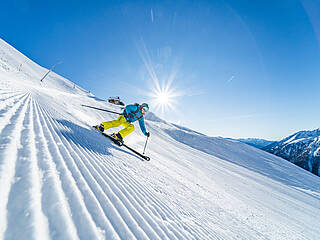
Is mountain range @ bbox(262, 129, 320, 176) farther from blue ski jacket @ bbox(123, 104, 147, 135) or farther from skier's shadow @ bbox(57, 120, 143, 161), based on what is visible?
skier's shadow @ bbox(57, 120, 143, 161)

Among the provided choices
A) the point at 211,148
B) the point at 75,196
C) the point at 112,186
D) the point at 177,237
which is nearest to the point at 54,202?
the point at 75,196

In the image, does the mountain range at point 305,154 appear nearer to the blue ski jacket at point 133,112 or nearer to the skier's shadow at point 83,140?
the blue ski jacket at point 133,112

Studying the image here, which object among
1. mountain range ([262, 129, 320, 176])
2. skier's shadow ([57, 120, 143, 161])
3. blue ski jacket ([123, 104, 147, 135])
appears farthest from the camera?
mountain range ([262, 129, 320, 176])

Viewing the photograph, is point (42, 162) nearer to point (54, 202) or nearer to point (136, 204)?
point (54, 202)

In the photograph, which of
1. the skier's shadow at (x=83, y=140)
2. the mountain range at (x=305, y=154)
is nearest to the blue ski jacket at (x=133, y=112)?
the skier's shadow at (x=83, y=140)

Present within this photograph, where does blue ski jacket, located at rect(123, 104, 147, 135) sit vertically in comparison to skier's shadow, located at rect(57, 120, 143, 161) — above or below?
above

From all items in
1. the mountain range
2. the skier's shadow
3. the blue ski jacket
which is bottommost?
the skier's shadow

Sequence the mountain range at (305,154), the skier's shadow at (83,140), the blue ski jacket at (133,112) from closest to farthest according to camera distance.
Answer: the skier's shadow at (83,140), the blue ski jacket at (133,112), the mountain range at (305,154)

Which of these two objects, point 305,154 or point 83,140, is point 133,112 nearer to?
point 83,140

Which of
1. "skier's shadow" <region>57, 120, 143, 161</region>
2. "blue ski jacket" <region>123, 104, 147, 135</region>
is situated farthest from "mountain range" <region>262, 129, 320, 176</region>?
"skier's shadow" <region>57, 120, 143, 161</region>

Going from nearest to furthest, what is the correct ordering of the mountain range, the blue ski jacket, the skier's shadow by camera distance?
the skier's shadow
the blue ski jacket
the mountain range

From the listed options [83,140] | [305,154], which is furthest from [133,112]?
[305,154]

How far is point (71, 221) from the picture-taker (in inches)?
46.2

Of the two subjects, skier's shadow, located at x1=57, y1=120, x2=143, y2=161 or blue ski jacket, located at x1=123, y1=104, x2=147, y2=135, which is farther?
→ blue ski jacket, located at x1=123, y1=104, x2=147, y2=135
